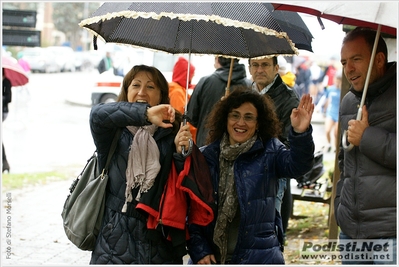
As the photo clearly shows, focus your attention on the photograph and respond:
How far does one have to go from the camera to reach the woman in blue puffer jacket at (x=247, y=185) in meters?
4.12

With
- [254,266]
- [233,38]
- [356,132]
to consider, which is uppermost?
[233,38]

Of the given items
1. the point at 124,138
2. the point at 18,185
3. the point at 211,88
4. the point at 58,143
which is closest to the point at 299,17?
the point at 124,138

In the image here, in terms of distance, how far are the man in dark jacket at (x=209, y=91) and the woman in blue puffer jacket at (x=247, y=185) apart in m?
3.12

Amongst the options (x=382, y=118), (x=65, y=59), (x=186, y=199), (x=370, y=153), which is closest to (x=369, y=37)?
(x=382, y=118)

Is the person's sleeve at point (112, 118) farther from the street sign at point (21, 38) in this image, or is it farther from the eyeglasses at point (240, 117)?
the street sign at point (21, 38)

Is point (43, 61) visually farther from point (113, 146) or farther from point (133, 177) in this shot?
point (133, 177)

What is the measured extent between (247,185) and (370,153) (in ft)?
2.46

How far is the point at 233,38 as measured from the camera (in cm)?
500

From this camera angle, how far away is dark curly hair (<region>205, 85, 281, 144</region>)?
4469 millimetres

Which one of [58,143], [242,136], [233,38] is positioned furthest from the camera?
[58,143]

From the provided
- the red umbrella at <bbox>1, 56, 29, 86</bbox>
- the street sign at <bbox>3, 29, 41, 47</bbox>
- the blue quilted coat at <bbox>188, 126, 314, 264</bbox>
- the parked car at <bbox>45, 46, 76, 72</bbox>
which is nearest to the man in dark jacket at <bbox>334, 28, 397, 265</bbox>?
the blue quilted coat at <bbox>188, 126, 314, 264</bbox>

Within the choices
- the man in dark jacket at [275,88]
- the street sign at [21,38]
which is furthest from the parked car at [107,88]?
the man in dark jacket at [275,88]

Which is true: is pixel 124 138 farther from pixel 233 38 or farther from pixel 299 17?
pixel 299 17

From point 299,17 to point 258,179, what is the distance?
5.46ft
